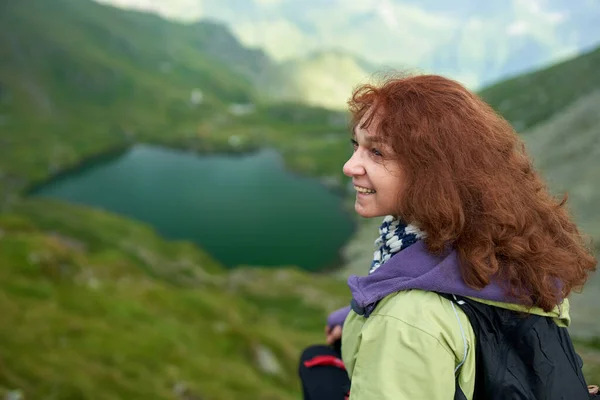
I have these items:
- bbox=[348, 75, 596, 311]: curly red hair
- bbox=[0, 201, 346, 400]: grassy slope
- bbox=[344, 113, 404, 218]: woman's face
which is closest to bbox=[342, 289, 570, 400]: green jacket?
bbox=[348, 75, 596, 311]: curly red hair

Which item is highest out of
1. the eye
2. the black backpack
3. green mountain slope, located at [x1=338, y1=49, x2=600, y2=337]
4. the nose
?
green mountain slope, located at [x1=338, y1=49, x2=600, y2=337]

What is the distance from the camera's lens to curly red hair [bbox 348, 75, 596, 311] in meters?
3.52

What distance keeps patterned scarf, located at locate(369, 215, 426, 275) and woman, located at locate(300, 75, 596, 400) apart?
0.02m

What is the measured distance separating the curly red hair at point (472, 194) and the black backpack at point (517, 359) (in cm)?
19

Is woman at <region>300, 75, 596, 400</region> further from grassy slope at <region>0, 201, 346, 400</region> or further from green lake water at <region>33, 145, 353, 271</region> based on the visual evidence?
green lake water at <region>33, 145, 353, 271</region>

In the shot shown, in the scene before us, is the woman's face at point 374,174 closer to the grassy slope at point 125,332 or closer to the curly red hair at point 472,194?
the curly red hair at point 472,194

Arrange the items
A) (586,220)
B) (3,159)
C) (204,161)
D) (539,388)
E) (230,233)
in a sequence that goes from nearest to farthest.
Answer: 1. (539,388)
2. (586,220)
3. (230,233)
4. (3,159)
5. (204,161)

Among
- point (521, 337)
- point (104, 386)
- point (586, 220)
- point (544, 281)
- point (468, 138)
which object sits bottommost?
point (521, 337)

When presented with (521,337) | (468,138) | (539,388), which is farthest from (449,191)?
(539,388)

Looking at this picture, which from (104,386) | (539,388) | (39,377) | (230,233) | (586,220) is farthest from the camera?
(230,233)

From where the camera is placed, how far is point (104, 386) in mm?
14336

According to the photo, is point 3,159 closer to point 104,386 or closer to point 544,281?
point 104,386

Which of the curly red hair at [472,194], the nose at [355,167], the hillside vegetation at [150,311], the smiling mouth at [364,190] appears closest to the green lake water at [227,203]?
the hillside vegetation at [150,311]

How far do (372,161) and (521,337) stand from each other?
5.83 feet
